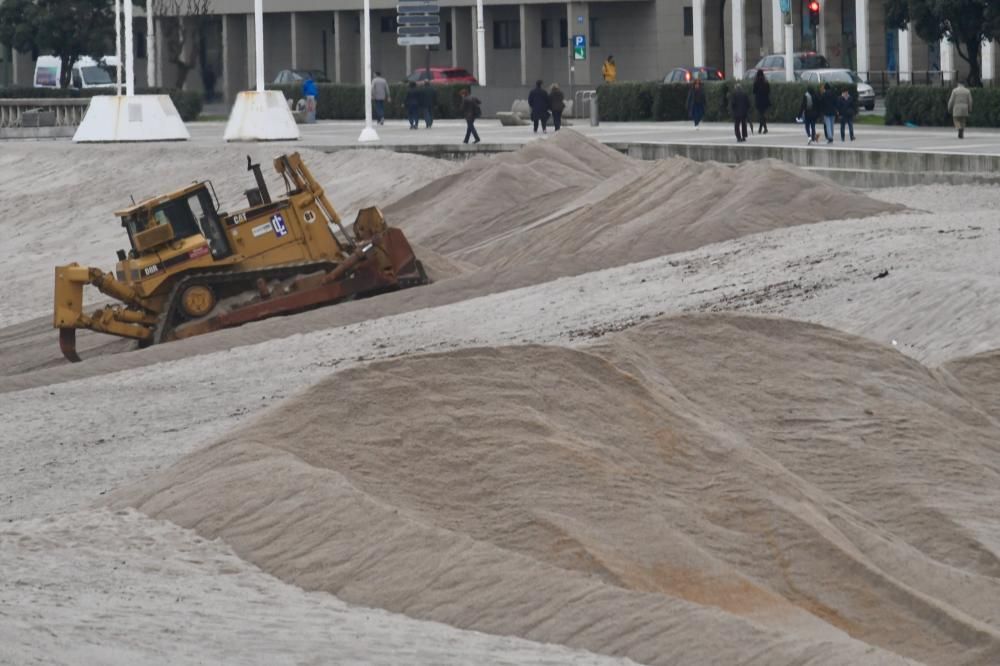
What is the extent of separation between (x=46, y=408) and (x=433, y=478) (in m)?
7.81

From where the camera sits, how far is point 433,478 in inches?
516

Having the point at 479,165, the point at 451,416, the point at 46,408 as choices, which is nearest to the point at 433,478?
the point at 451,416

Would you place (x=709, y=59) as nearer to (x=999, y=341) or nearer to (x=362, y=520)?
(x=999, y=341)

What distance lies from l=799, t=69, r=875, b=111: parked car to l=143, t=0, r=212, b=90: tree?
30298 mm

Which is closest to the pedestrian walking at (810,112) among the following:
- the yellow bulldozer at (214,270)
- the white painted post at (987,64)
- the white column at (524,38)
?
the yellow bulldozer at (214,270)

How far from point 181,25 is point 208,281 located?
2208 inches

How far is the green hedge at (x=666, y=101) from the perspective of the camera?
47.5m

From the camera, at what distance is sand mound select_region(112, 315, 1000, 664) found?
11258 mm

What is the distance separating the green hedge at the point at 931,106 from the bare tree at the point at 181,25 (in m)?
37.7

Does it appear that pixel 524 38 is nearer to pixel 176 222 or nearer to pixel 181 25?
pixel 181 25

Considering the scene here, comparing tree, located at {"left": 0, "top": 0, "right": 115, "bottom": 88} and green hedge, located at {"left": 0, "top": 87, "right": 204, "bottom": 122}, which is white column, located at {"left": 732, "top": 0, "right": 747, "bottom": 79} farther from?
tree, located at {"left": 0, "top": 0, "right": 115, "bottom": 88}

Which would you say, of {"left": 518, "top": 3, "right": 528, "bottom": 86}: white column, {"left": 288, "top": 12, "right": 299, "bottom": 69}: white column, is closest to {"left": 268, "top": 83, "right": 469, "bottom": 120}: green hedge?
{"left": 518, "top": 3, "right": 528, "bottom": 86}: white column

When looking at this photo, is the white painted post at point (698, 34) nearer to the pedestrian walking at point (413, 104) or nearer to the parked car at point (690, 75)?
the parked car at point (690, 75)

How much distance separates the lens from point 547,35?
79.8 meters
